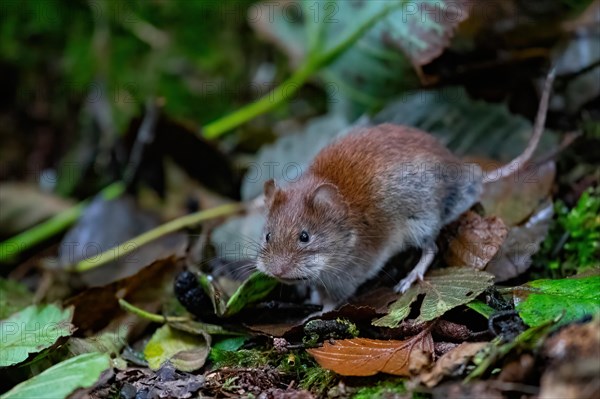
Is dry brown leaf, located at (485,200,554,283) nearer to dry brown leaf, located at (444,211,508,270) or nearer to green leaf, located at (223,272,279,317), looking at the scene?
dry brown leaf, located at (444,211,508,270)

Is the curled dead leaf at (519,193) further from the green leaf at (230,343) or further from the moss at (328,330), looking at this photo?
the green leaf at (230,343)

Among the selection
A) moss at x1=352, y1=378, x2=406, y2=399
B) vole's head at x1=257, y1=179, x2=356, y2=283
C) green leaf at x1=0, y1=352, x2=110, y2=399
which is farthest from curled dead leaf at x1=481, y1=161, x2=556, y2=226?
green leaf at x1=0, y1=352, x2=110, y2=399

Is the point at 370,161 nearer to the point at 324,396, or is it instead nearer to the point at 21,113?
the point at 324,396

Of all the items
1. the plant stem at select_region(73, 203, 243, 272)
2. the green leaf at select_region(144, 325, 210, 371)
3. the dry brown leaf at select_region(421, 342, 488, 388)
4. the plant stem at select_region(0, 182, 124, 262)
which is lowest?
the dry brown leaf at select_region(421, 342, 488, 388)

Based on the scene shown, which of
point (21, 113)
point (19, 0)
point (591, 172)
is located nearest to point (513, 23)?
point (591, 172)

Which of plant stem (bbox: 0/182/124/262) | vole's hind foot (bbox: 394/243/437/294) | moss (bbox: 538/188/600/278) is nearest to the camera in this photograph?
vole's hind foot (bbox: 394/243/437/294)

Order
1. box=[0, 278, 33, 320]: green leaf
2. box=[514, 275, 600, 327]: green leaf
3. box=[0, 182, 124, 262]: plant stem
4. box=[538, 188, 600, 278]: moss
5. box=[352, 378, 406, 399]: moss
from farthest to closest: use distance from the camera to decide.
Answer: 1. box=[0, 182, 124, 262]: plant stem
2. box=[0, 278, 33, 320]: green leaf
3. box=[538, 188, 600, 278]: moss
4. box=[514, 275, 600, 327]: green leaf
5. box=[352, 378, 406, 399]: moss
